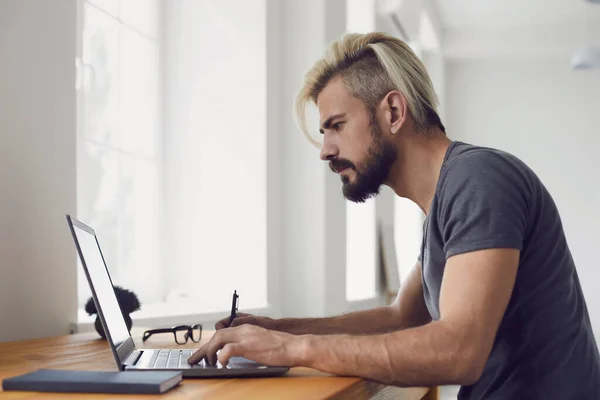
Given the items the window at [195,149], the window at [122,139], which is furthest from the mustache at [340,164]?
the window at [195,149]

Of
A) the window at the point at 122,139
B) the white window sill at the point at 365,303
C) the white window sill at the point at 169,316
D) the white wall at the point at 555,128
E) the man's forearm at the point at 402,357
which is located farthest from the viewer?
the white wall at the point at 555,128

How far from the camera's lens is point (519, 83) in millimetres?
7602

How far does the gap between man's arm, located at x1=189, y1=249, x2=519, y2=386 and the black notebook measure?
0.18m

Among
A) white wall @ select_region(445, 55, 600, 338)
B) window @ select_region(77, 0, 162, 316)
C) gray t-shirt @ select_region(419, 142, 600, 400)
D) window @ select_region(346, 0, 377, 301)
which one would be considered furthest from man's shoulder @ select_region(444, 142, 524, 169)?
white wall @ select_region(445, 55, 600, 338)

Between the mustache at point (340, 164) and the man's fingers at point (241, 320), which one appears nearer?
the man's fingers at point (241, 320)

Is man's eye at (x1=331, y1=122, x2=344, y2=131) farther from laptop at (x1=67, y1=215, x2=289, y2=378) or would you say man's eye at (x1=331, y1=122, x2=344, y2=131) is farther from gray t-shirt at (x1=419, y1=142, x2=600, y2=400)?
laptop at (x1=67, y1=215, x2=289, y2=378)

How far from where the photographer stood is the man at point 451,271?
1207 mm

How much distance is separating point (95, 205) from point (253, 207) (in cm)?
66

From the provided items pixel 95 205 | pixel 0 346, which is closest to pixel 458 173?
pixel 0 346

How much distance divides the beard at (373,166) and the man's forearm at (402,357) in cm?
A: 58

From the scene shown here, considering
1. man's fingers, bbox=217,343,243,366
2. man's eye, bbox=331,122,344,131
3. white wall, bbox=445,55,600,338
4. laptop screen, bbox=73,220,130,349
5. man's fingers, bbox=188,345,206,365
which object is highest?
white wall, bbox=445,55,600,338

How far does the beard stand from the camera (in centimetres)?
171

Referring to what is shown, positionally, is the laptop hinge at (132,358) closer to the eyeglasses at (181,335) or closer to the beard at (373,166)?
the eyeglasses at (181,335)

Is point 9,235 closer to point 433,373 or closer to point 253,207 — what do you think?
point 433,373
